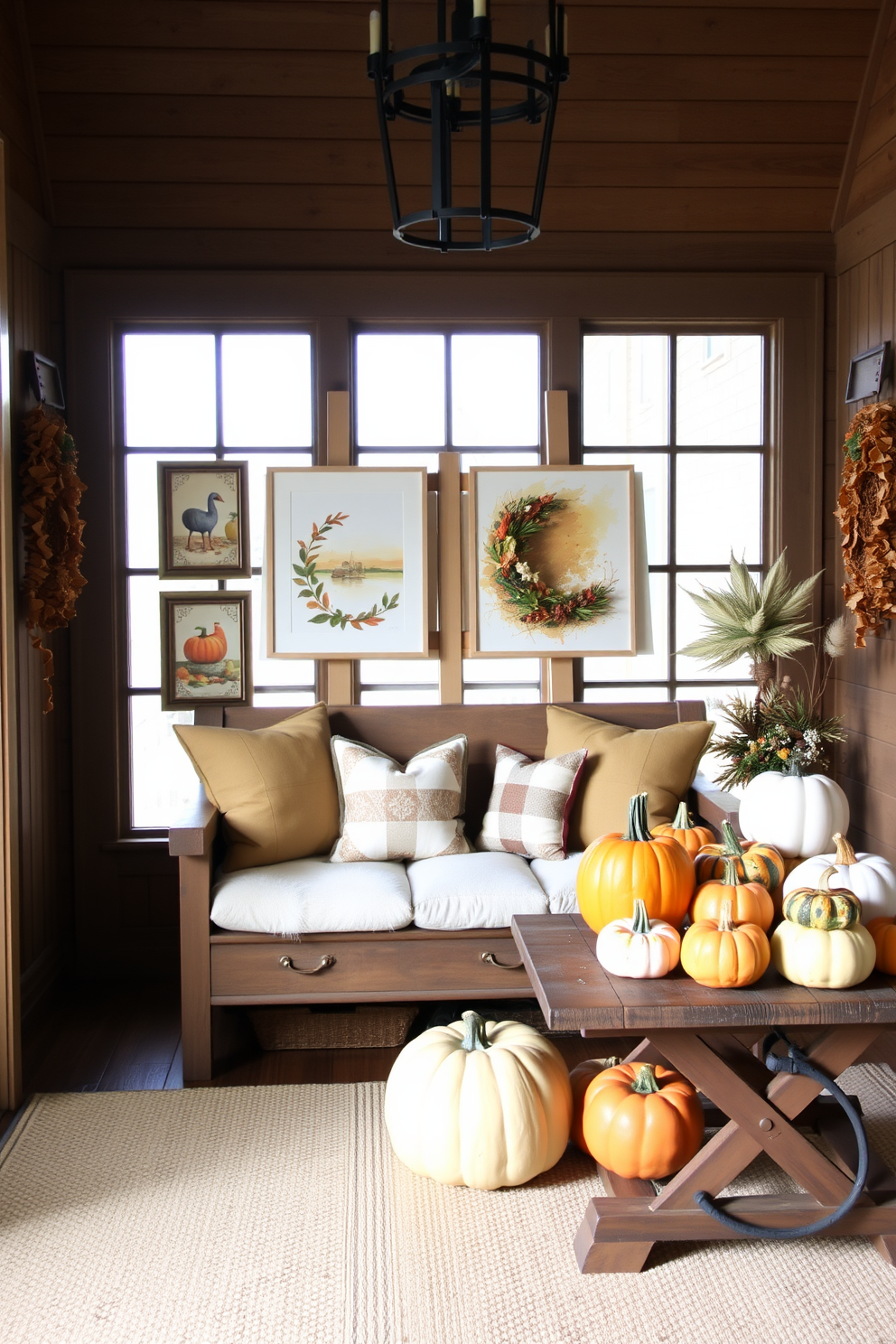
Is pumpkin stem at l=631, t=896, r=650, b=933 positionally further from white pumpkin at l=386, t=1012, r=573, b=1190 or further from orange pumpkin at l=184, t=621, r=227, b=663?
orange pumpkin at l=184, t=621, r=227, b=663

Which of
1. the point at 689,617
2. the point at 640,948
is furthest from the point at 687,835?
the point at 689,617

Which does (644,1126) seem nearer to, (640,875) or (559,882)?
(640,875)

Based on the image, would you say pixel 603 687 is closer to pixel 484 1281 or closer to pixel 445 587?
pixel 445 587

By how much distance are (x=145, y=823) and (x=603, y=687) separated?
1.71 metres

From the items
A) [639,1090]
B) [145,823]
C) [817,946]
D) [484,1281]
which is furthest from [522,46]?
[145,823]

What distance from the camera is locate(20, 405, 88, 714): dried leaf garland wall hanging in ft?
10.7

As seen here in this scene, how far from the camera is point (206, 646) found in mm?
3857

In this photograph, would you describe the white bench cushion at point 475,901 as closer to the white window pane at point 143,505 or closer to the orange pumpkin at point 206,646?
the orange pumpkin at point 206,646

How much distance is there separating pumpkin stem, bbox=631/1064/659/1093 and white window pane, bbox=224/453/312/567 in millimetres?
2227

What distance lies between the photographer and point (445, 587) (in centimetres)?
381

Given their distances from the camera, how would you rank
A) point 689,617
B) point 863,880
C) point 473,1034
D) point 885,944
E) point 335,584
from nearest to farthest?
point 885,944
point 863,880
point 473,1034
point 335,584
point 689,617

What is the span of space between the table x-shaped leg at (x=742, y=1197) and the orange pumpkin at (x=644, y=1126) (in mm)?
69

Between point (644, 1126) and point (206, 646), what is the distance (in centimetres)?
226

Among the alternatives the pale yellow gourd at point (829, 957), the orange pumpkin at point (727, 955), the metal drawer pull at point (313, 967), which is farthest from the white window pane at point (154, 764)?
the pale yellow gourd at point (829, 957)
